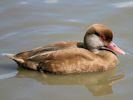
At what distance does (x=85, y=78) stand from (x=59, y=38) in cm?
133

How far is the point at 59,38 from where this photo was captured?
8.34 m

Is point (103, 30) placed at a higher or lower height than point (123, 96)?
higher

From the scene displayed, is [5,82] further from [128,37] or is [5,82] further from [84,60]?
[128,37]

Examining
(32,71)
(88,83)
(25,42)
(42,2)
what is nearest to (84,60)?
(88,83)

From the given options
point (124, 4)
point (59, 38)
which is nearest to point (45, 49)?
point (59, 38)

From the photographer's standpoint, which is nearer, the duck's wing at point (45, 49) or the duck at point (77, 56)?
the duck at point (77, 56)

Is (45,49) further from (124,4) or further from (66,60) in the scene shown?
(124,4)

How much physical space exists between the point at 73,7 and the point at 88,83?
2.80 meters

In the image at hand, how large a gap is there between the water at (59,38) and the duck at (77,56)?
12 cm

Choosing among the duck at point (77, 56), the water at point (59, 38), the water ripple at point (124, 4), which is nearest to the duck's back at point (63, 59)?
the duck at point (77, 56)

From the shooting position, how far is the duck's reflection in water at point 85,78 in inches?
278

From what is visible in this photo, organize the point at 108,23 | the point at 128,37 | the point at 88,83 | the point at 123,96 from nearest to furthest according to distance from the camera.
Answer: the point at 123,96 < the point at 88,83 < the point at 128,37 < the point at 108,23

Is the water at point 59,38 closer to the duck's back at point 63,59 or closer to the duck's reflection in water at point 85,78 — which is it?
the duck's reflection in water at point 85,78

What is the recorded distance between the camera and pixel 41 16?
923 centimetres
